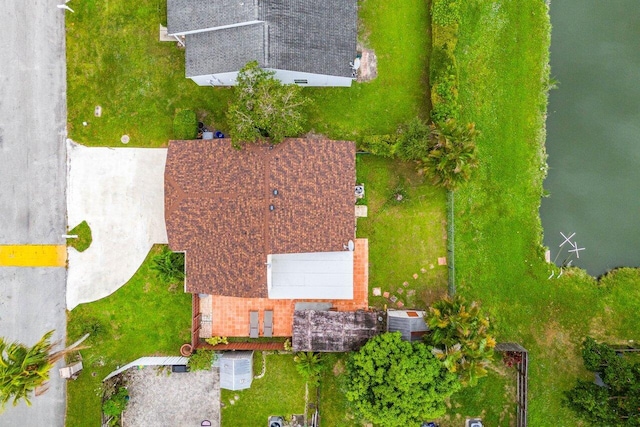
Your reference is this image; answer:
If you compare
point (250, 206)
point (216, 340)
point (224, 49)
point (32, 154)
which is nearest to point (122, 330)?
point (216, 340)

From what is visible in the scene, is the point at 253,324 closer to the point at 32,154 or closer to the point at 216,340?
the point at 216,340

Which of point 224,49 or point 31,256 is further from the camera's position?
point 31,256

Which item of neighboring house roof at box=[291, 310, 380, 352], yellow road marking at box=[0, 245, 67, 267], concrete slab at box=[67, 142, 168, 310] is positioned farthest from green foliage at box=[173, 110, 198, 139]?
neighboring house roof at box=[291, 310, 380, 352]

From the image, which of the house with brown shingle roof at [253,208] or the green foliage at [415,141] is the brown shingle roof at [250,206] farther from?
the green foliage at [415,141]

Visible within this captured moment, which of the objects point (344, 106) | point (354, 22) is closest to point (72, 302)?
point (344, 106)

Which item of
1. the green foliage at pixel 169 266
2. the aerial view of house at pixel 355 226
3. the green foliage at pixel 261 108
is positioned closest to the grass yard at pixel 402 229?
the aerial view of house at pixel 355 226

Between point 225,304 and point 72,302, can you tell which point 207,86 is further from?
point 72,302
